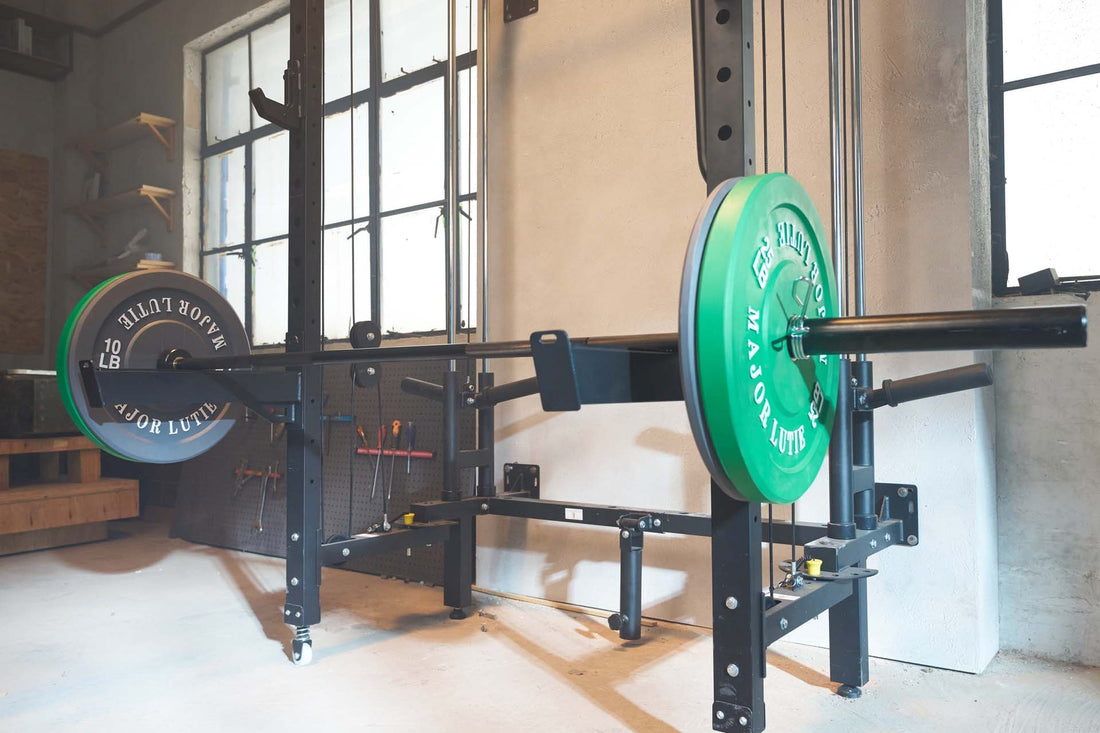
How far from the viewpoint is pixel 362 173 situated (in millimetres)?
4539

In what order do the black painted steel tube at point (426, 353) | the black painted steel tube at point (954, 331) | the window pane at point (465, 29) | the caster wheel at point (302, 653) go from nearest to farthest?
the black painted steel tube at point (954, 331) < the black painted steel tube at point (426, 353) < the caster wheel at point (302, 653) < the window pane at point (465, 29)

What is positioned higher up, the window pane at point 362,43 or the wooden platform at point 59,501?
the window pane at point 362,43

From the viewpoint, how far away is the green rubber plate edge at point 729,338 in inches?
47.8

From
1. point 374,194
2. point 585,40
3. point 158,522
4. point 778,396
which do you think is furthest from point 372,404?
point 778,396

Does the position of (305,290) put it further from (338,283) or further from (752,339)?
(338,283)

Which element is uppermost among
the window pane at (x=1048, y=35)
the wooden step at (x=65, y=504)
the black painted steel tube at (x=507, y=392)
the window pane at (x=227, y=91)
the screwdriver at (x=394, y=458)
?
the window pane at (x=227, y=91)

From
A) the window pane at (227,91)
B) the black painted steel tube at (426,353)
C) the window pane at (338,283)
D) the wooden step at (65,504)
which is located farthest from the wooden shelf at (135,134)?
the black painted steel tube at (426,353)

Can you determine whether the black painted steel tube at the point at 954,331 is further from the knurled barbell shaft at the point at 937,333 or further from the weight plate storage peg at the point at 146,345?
the weight plate storage peg at the point at 146,345

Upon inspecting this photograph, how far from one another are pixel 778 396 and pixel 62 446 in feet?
14.8

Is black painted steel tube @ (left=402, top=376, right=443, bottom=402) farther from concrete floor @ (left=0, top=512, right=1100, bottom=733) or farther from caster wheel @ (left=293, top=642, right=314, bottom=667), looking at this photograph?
caster wheel @ (left=293, top=642, right=314, bottom=667)

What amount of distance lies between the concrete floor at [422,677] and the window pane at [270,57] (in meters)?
3.43

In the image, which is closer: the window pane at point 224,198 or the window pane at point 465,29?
the window pane at point 465,29

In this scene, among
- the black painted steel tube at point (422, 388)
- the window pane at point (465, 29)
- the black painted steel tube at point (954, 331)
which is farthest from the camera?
the window pane at point (465, 29)

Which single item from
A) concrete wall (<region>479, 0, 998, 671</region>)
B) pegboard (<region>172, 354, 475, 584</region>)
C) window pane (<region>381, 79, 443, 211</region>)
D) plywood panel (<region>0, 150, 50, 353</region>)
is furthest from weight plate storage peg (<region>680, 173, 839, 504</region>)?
plywood panel (<region>0, 150, 50, 353</region>)
